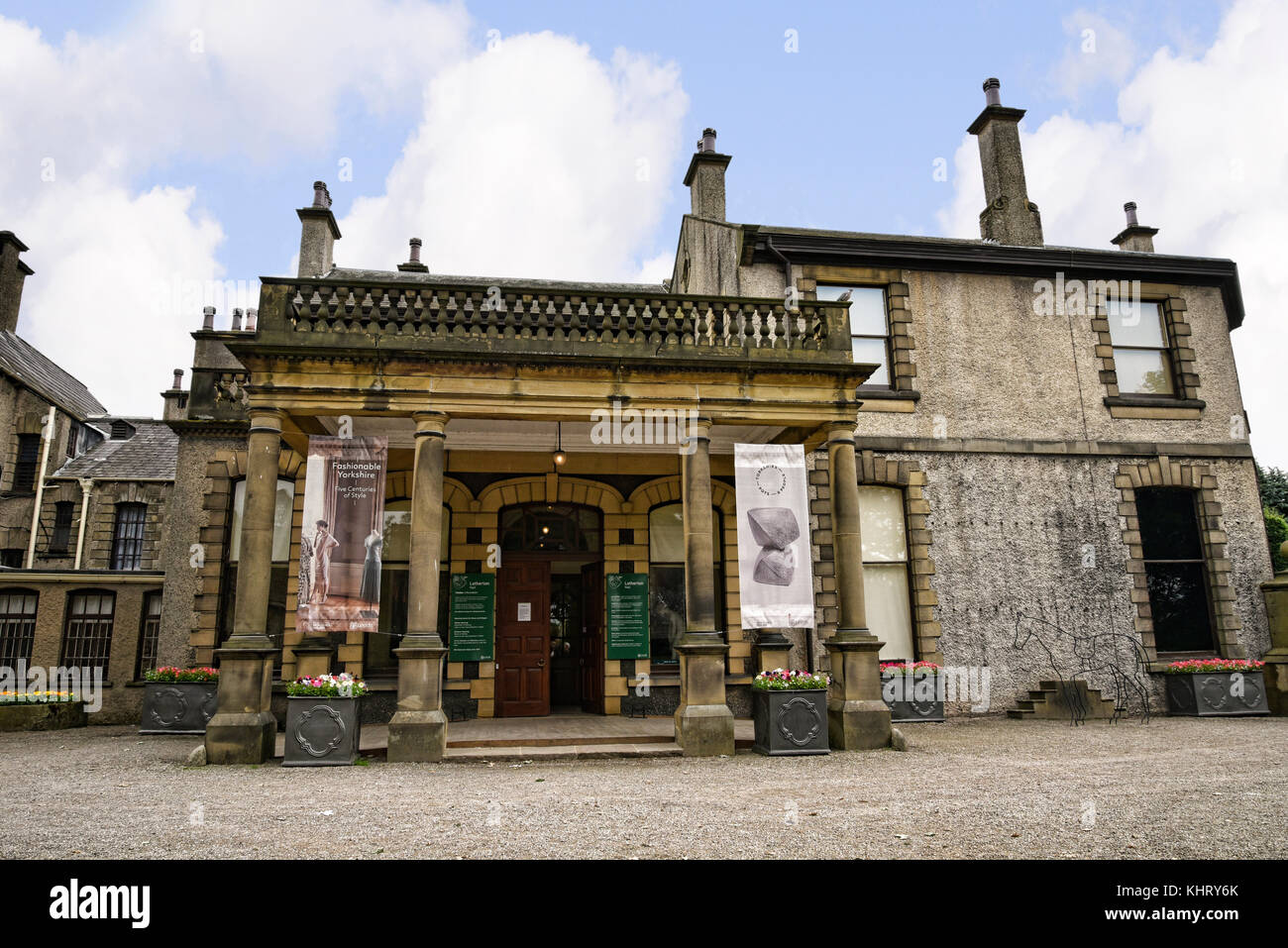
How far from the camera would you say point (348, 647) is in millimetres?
12188

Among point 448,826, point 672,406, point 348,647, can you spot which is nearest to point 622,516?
point 672,406

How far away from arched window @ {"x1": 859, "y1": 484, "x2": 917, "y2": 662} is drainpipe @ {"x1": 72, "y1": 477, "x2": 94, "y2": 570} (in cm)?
2645

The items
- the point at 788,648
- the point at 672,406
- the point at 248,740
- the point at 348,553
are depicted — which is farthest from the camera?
the point at 788,648

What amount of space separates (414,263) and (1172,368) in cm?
1657

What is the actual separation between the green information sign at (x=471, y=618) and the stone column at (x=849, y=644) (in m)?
5.47

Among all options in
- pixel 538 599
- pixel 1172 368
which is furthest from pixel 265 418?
pixel 1172 368

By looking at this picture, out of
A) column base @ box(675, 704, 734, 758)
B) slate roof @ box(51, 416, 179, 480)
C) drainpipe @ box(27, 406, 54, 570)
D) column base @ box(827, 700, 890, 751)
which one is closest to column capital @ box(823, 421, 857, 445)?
column base @ box(827, 700, 890, 751)

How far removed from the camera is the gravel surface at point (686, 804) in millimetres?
4973

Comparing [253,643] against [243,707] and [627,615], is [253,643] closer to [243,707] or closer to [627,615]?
[243,707]

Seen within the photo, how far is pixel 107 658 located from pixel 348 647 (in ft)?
20.8

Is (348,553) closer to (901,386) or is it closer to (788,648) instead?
(788,648)

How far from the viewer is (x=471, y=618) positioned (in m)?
12.6

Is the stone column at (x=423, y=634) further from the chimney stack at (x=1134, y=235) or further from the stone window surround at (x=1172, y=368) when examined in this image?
the chimney stack at (x=1134, y=235)

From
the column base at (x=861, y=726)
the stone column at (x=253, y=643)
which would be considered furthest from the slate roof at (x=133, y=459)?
the column base at (x=861, y=726)
